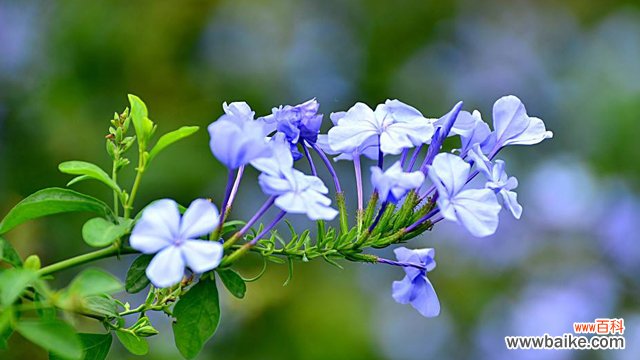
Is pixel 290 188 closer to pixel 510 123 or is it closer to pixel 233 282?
pixel 233 282

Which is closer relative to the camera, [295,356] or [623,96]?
[295,356]

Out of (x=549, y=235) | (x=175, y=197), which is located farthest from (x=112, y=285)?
(x=549, y=235)

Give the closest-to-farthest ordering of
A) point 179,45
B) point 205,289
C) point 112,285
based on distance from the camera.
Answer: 1. point 112,285
2. point 205,289
3. point 179,45

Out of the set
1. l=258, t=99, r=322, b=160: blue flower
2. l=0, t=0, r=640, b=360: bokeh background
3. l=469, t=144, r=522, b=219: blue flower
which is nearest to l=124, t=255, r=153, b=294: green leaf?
l=258, t=99, r=322, b=160: blue flower

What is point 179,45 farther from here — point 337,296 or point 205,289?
point 205,289

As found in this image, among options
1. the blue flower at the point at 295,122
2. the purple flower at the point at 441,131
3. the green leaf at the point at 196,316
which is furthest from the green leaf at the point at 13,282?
the purple flower at the point at 441,131

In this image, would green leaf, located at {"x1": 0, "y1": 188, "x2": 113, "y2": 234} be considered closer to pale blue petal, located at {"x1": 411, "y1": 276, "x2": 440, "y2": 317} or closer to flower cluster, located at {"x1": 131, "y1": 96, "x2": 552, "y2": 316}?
flower cluster, located at {"x1": 131, "y1": 96, "x2": 552, "y2": 316}

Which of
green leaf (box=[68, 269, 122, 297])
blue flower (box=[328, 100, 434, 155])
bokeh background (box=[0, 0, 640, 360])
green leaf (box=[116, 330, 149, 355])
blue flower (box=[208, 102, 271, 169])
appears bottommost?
bokeh background (box=[0, 0, 640, 360])
